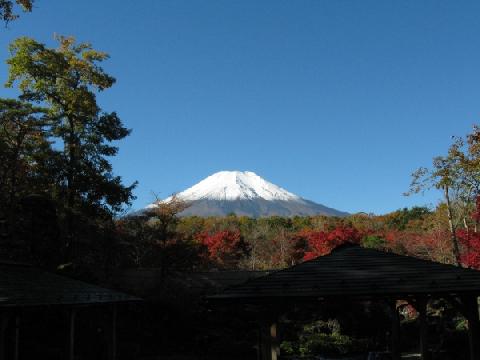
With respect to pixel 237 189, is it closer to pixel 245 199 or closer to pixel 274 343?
pixel 245 199

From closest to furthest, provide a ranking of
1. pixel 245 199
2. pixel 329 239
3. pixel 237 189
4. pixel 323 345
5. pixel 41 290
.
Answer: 1. pixel 41 290
2. pixel 323 345
3. pixel 329 239
4. pixel 245 199
5. pixel 237 189

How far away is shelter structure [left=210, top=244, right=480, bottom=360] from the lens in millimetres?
9625

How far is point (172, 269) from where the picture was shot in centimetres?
2680

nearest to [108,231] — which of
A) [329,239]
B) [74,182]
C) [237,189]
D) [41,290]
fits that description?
[74,182]

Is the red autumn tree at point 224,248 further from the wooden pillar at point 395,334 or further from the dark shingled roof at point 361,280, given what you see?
the dark shingled roof at point 361,280

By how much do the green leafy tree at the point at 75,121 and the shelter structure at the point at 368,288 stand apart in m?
15.1

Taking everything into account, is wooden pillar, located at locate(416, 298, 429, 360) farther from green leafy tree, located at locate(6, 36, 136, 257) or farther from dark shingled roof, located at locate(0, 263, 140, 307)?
green leafy tree, located at locate(6, 36, 136, 257)

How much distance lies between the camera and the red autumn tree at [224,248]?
35.9 meters

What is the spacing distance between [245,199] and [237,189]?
21837 millimetres

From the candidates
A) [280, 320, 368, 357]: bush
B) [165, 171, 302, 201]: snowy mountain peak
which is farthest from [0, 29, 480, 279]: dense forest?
[165, 171, 302, 201]: snowy mountain peak

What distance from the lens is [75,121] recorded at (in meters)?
24.0

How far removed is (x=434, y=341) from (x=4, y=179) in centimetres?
2121

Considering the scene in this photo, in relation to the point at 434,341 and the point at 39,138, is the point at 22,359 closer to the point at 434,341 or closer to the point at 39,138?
the point at 39,138

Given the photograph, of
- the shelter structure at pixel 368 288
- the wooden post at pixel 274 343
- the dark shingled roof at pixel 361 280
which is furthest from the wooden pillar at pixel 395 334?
the wooden post at pixel 274 343
